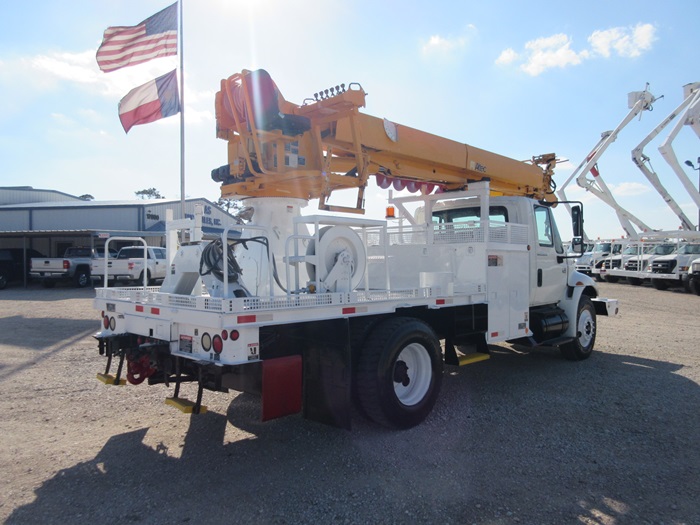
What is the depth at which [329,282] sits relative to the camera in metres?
4.85

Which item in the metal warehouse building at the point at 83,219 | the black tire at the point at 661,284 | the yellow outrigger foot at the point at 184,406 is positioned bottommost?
the yellow outrigger foot at the point at 184,406

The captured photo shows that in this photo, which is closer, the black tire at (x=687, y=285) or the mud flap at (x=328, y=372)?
the mud flap at (x=328, y=372)

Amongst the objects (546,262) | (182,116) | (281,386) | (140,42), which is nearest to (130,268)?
(182,116)

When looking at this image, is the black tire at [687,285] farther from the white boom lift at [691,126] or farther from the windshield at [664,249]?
the white boom lift at [691,126]

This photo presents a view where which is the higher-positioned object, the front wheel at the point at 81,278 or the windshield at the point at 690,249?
the windshield at the point at 690,249

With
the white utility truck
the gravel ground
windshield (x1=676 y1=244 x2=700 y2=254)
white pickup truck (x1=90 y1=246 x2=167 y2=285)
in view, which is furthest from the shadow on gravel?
windshield (x1=676 y1=244 x2=700 y2=254)

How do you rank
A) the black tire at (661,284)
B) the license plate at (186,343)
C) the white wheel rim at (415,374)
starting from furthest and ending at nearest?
the black tire at (661,284) < the white wheel rim at (415,374) < the license plate at (186,343)

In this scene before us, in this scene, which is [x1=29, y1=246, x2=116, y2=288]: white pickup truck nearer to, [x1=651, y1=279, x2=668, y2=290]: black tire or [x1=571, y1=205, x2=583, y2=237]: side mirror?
[x1=571, y1=205, x2=583, y2=237]: side mirror

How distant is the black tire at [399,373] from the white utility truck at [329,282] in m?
0.01

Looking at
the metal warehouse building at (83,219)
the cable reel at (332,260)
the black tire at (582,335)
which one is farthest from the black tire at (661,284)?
the metal warehouse building at (83,219)

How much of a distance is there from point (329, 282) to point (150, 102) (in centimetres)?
886

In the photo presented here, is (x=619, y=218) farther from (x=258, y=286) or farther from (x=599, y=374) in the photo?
(x=258, y=286)

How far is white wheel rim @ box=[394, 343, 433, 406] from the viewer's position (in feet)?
17.4

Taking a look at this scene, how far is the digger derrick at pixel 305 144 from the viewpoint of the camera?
17.4 feet
